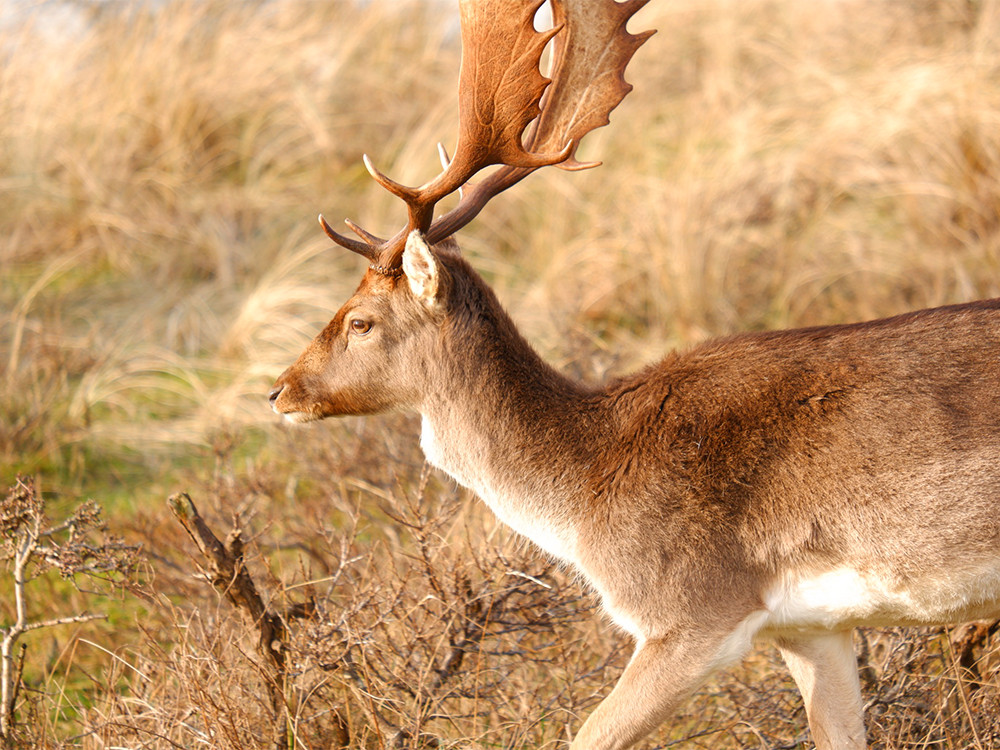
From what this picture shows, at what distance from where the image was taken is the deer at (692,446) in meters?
3.32

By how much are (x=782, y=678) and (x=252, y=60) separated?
8300 millimetres

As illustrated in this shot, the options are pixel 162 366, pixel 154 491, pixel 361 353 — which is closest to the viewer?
pixel 361 353

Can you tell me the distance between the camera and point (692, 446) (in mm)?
3531

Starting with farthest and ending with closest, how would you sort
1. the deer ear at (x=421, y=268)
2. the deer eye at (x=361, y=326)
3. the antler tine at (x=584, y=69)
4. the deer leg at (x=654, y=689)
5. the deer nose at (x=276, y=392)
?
the antler tine at (x=584, y=69)
the deer nose at (x=276, y=392)
the deer eye at (x=361, y=326)
the deer ear at (x=421, y=268)
the deer leg at (x=654, y=689)

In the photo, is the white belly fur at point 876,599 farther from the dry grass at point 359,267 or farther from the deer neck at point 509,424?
the deer neck at point 509,424

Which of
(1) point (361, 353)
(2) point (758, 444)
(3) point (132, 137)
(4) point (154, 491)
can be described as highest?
(1) point (361, 353)

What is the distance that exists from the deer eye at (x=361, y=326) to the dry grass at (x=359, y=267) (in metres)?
0.80

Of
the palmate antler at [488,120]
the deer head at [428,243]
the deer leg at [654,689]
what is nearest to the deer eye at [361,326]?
the deer head at [428,243]

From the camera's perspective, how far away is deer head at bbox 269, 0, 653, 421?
12.6 ft

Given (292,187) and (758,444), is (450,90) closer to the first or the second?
(292,187)

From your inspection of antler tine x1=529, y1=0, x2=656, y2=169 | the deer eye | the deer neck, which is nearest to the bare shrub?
the deer eye

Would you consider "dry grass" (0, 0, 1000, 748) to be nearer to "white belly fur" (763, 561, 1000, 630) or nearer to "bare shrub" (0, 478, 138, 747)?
"bare shrub" (0, 478, 138, 747)

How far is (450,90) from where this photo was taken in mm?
11047

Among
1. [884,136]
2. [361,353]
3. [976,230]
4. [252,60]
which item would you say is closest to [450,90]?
[252,60]
